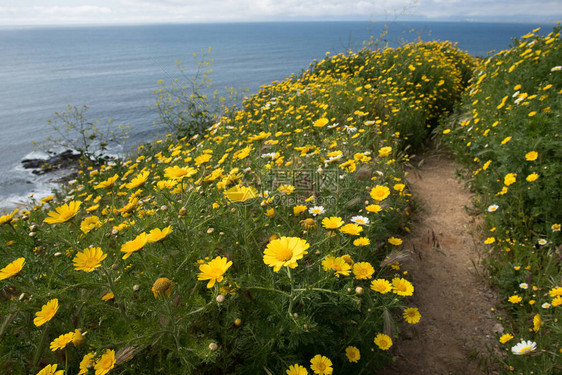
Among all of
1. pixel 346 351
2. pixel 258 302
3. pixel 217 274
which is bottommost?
pixel 346 351

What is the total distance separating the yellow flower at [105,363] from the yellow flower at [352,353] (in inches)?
40.4

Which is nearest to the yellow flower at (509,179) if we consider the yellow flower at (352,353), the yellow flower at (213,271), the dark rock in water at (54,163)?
the yellow flower at (352,353)

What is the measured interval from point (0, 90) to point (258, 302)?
33220mm

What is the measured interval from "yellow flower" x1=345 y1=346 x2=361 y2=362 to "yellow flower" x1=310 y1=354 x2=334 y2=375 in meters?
0.21

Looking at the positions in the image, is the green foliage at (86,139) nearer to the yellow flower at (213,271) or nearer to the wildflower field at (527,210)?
the yellow flower at (213,271)

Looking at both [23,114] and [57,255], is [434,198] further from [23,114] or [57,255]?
[23,114]

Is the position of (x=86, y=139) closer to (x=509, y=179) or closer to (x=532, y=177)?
(x=509, y=179)

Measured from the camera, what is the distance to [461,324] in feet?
7.56

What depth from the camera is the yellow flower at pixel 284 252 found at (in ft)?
3.72

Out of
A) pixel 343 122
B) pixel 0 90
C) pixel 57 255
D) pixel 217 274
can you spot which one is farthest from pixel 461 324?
pixel 0 90

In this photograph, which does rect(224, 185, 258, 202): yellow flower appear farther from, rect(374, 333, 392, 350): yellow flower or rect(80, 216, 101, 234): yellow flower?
rect(374, 333, 392, 350): yellow flower

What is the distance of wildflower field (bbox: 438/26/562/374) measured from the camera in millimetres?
1772

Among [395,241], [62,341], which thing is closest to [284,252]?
[62,341]

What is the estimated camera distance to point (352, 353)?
151 cm
